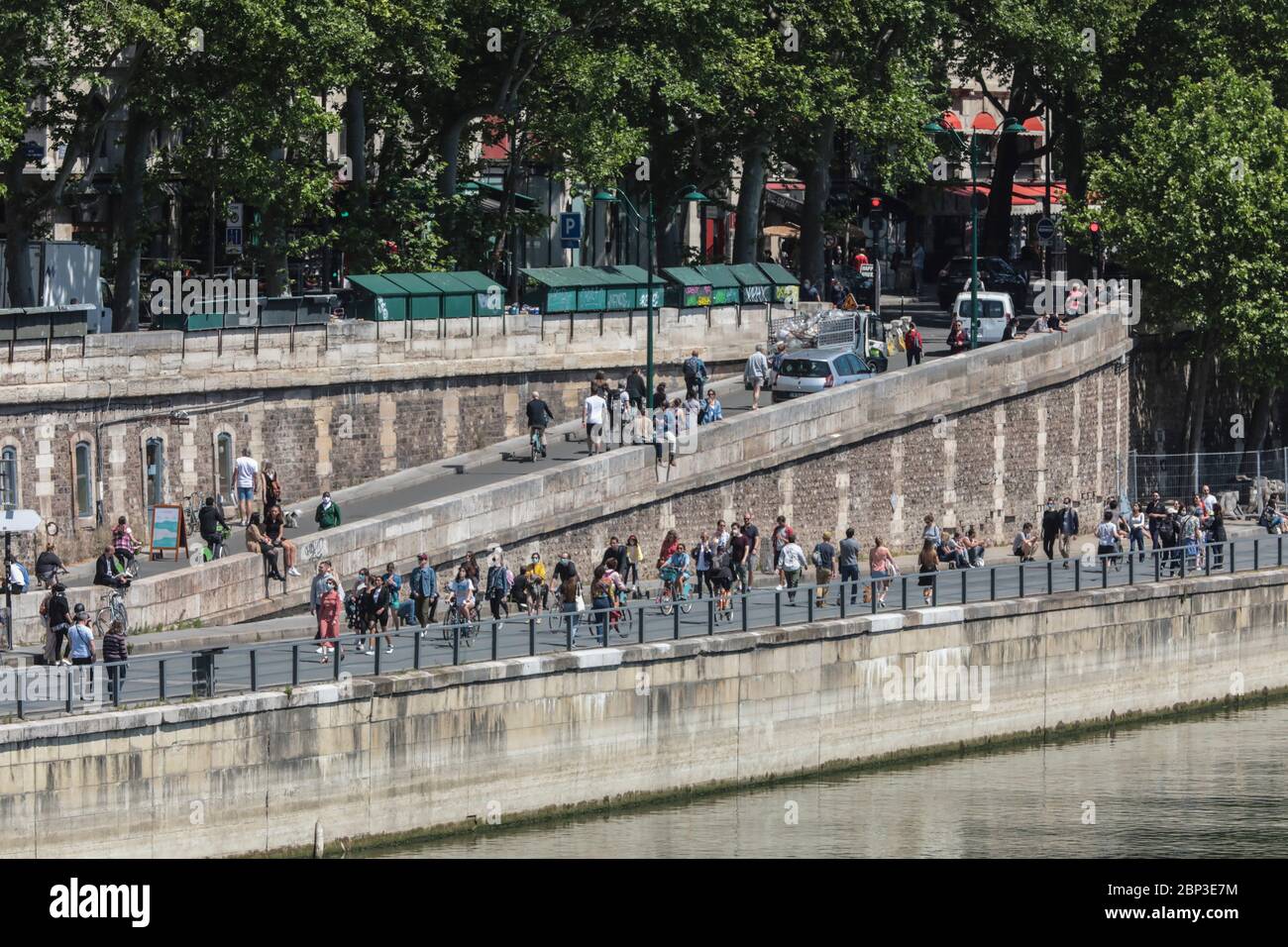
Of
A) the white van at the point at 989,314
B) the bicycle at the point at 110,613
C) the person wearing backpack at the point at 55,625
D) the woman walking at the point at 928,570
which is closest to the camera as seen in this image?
the person wearing backpack at the point at 55,625

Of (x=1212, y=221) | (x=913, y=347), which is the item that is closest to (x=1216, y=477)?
(x=1212, y=221)

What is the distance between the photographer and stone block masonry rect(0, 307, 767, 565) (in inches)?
1949

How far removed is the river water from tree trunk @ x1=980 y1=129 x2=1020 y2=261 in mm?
34687

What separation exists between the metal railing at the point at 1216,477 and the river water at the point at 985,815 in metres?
17.5

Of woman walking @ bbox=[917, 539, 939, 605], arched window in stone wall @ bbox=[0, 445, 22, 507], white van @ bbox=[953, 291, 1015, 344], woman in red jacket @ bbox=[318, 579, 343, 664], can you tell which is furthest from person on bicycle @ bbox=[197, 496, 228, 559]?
white van @ bbox=[953, 291, 1015, 344]

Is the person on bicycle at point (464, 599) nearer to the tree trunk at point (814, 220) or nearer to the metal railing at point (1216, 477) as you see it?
the metal railing at point (1216, 477)

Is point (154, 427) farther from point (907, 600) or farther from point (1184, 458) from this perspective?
point (1184, 458)

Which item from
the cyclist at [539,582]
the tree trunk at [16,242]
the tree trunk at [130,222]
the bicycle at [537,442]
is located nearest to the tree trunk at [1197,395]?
the bicycle at [537,442]

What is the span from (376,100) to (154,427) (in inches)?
520

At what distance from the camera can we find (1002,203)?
83312mm

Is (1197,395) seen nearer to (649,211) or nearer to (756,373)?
(756,373)

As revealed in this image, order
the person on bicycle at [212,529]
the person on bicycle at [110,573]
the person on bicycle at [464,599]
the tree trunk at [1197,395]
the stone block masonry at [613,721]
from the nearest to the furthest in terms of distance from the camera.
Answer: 1. the stone block masonry at [613,721]
2. the person on bicycle at [464,599]
3. the person on bicycle at [110,573]
4. the person on bicycle at [212,529]
5. the tree trunk at [1197,395]

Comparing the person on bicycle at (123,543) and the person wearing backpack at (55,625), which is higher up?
the person on bicycle at (123,543)

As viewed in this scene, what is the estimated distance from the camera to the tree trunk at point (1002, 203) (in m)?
83.1
